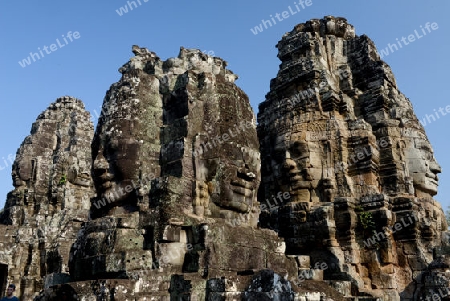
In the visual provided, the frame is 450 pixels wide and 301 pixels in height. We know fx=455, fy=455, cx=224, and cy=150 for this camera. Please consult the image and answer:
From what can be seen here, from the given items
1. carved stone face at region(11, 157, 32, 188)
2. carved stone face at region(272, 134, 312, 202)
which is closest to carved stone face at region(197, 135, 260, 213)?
carved stone face at region(272, 134, 312, 202)

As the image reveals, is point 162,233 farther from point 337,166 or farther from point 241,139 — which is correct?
point 337,166

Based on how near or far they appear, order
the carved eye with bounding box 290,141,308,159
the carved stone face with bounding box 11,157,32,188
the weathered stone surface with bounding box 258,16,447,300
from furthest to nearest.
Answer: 1. the carved stone face with bounding box 11,157,32,188
2. the carved eye with bounding box 290,141,308,159
3. the weathered stone surface with bounding box 258,16,447,300

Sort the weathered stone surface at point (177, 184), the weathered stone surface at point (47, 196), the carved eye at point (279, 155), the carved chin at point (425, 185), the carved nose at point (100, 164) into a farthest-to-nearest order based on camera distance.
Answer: the weathered stone surface at point (47, 196), the carved eye at point (279, 155), the carved chin at point (425, 185), the carved nose at point (100, 164), the weathered stone surface at point (177, 184)

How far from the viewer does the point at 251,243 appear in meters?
7.34

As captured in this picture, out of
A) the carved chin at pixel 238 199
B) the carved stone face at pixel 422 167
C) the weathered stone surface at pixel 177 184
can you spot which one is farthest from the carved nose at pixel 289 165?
the carved chin at pixel 238 199

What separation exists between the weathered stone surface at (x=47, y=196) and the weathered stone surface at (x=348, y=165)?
6769 millimetres

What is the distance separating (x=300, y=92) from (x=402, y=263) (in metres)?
5.80

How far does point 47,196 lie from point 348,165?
1165cm

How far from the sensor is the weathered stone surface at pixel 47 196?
14.5 metres

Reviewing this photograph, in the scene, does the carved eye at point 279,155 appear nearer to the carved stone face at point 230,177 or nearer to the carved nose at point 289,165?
the carved nose at point 289,165

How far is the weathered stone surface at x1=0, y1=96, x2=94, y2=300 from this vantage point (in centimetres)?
1447

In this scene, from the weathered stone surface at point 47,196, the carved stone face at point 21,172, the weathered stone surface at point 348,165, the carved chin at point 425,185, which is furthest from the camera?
the carved stone face at point 21,172

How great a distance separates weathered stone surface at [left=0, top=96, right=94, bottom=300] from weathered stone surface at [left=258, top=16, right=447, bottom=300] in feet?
22.2

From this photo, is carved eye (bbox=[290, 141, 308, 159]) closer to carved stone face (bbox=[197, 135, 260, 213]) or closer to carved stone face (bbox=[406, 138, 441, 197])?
carved stone face (bbox=[406, 138, 441, 197])
